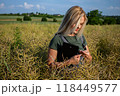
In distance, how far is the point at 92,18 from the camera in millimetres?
40125

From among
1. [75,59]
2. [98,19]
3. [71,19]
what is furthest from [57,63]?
[98,19]

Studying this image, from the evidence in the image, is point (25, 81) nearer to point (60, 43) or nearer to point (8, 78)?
point (8, 78)

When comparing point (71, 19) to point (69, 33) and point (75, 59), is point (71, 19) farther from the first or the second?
point (75, 59)

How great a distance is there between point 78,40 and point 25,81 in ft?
2.81

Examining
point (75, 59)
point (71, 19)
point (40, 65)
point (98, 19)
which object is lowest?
point (40, 65)

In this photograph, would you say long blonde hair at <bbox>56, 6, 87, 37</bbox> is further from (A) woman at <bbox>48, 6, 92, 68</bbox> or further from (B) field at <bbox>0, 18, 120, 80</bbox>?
(B) field at <bbox>0, 18, 120, 80</bbox>

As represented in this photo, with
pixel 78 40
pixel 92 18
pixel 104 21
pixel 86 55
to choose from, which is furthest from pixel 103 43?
pixel 104 21

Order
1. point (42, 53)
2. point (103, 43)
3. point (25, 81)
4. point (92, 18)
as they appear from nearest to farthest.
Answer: point (25, 81) < point (42, 53) < point (103, 43) < point (92, 18)

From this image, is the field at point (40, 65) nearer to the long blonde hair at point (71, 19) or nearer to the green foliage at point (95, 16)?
the long blonde hair at point (71, 19)

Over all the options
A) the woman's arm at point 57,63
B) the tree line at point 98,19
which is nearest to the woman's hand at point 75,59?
the woman's arm at point 57,63


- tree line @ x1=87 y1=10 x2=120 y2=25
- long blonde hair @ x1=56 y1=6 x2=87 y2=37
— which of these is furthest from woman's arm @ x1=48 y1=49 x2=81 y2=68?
tree line @ x1=87 y1=10 x2=120 y2=25

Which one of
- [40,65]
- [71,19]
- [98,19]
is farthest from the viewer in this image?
[98,19]

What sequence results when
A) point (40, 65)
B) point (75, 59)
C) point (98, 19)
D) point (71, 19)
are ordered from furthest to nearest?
point (98, 19), point (40, 65), point (71, 19), point (75, 59)

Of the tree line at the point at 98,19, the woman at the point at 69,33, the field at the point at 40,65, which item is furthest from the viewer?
the tree line at the point at 98,19
